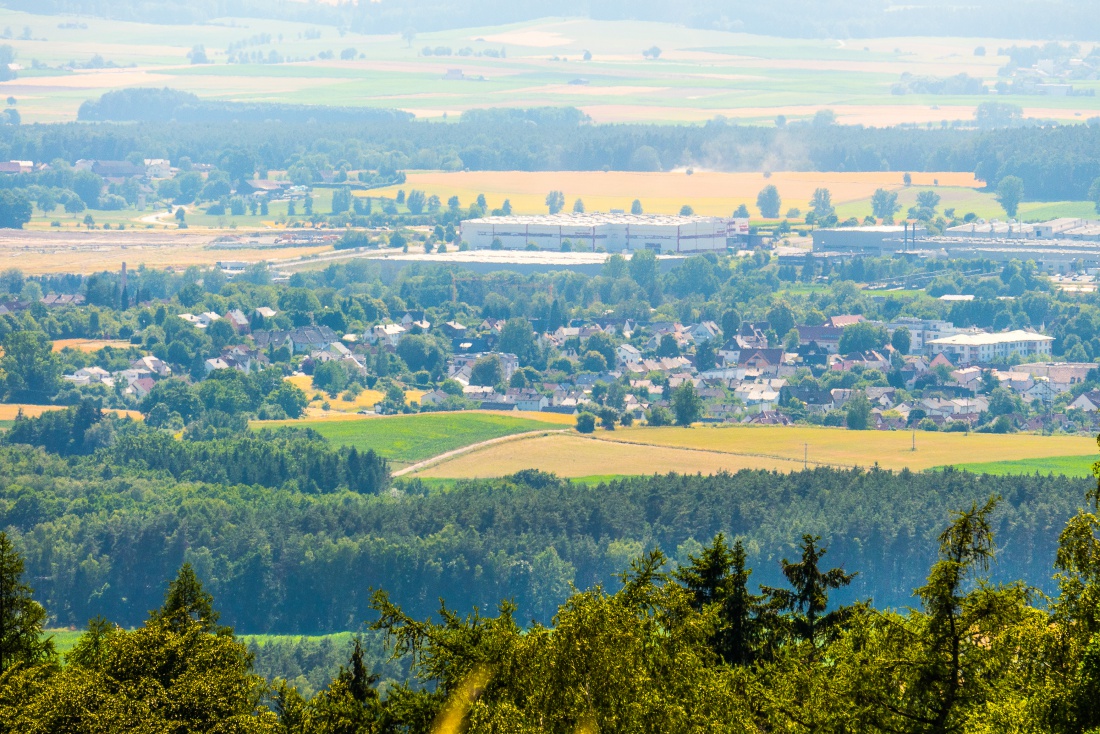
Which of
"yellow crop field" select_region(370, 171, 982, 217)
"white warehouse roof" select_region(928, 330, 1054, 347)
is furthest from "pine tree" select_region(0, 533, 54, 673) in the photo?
"yellow crop field" select_region(370, 171, 982, 217)

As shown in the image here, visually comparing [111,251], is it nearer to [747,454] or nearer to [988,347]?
[988,347]

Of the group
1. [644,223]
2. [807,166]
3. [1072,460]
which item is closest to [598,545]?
[1072,460]

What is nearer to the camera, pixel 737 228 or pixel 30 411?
pixel 30 411

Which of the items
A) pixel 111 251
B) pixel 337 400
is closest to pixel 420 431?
pixel 337 400

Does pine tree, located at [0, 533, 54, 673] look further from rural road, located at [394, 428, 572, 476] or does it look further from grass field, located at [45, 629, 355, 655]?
rural road, located at [394, 428, 572, 476]

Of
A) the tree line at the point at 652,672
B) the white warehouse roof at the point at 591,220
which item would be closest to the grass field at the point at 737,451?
the tree line at the point at 652,672
